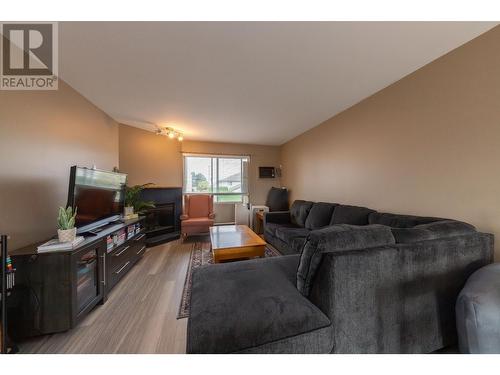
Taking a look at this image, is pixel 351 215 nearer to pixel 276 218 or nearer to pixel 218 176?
pixel 276 218

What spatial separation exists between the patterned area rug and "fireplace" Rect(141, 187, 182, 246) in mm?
673

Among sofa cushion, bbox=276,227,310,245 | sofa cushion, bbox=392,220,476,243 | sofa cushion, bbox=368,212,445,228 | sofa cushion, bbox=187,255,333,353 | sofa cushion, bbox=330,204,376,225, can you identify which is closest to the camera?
sofa cushion, bbox=187,255,333,353

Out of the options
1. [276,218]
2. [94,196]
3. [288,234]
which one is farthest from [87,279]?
[276,218]

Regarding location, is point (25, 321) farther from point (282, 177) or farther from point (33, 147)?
point (282, 177)

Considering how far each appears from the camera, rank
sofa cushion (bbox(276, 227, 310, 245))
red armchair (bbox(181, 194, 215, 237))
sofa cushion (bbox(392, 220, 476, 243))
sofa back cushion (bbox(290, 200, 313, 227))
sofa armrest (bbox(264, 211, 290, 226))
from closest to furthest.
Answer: sofa cushion (bbox(392, 220, 476, 243))
sofa cushion (bbox(276, 227, 310, 245))
sofa back cushion (bbox(290, 200, 313, 227))
sofa armrest (bbox(264, 211, 290, 226))
red armchair (bbox(181, 194, 215, 237))

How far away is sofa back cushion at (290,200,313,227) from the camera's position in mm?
3257

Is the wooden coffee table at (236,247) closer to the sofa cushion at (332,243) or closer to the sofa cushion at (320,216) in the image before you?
the sofa cushion at (320,216)

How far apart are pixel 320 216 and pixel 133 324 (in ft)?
8.45

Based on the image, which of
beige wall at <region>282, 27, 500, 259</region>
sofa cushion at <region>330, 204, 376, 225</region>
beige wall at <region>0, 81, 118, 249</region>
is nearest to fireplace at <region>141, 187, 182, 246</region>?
beige wall at <region>0, 81, 118, 249</region>

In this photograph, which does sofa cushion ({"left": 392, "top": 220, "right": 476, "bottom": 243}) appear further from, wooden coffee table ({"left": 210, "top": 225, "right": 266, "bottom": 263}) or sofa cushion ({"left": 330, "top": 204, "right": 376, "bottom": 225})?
wooden coffee table ({"left": 210, "top": 225, "right": 266, "bottom": 263})

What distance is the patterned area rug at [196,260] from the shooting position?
180 centimetres
